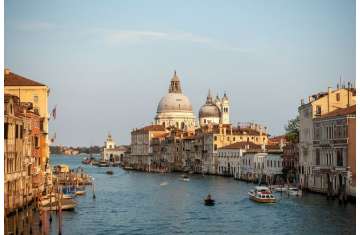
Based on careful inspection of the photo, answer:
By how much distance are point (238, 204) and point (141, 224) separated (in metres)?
4.09

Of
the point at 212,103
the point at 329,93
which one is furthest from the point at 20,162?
the point at 212,103

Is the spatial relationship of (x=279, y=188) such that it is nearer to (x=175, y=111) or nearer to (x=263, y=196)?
(x=263, y=196)

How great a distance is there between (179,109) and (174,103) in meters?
0.54

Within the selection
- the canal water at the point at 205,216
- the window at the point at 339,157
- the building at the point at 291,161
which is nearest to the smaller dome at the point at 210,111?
the building at the point at 291,161

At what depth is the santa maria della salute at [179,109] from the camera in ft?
161

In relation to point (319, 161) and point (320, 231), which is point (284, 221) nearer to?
point (320, 231)

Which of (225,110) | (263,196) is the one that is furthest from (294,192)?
(225,110)

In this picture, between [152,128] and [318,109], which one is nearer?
[318,109]

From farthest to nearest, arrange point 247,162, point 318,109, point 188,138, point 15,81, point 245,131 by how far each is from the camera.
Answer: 1. point 188,138
2. point 245,131
3. point 247,162
4. point 318,109
5. point 15,81

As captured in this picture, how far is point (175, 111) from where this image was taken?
170 feet

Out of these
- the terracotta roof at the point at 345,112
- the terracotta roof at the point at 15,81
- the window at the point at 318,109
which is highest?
the terracotta roof at the point at 15,81

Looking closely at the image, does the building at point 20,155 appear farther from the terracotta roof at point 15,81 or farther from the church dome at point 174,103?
the church dome at point 174,103

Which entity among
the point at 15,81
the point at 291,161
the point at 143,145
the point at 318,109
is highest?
the point at 15,81

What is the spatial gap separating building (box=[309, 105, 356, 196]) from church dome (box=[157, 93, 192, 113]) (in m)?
34.5
